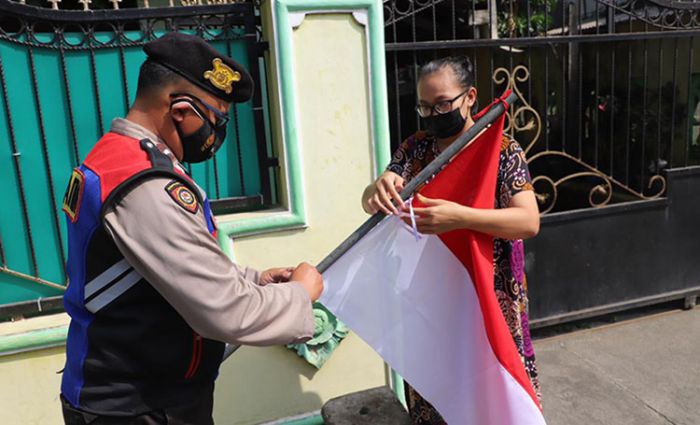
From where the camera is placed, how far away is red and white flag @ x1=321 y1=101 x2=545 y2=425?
1.97m

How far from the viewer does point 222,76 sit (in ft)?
4.98

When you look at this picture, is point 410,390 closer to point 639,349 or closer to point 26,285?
point 26,285

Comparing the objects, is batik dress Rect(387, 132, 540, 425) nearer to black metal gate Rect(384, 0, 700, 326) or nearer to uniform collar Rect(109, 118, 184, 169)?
uniform collar Rect(109, 118, 184, 169)

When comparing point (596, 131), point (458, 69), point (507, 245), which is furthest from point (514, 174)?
point (596, 131)

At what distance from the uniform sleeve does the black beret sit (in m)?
0.30

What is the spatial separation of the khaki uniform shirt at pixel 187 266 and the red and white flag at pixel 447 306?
0.67 metres

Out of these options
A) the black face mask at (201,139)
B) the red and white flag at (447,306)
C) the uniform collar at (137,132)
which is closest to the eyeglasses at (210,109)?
the black face mask at (201,139)

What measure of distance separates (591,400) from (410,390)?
4.83 ft

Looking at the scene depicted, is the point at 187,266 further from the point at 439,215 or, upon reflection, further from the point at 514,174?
the point at 514,174

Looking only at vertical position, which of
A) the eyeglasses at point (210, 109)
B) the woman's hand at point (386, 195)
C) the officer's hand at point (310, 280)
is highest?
the eyeglasses at point (210, 109)

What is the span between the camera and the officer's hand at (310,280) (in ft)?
5.40

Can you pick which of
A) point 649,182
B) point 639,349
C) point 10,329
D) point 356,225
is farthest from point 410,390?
point 649,182

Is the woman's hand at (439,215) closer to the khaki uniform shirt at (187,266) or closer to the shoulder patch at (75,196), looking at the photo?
the khaki uniform shirt at (187,266)

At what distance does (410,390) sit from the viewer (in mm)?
2439
